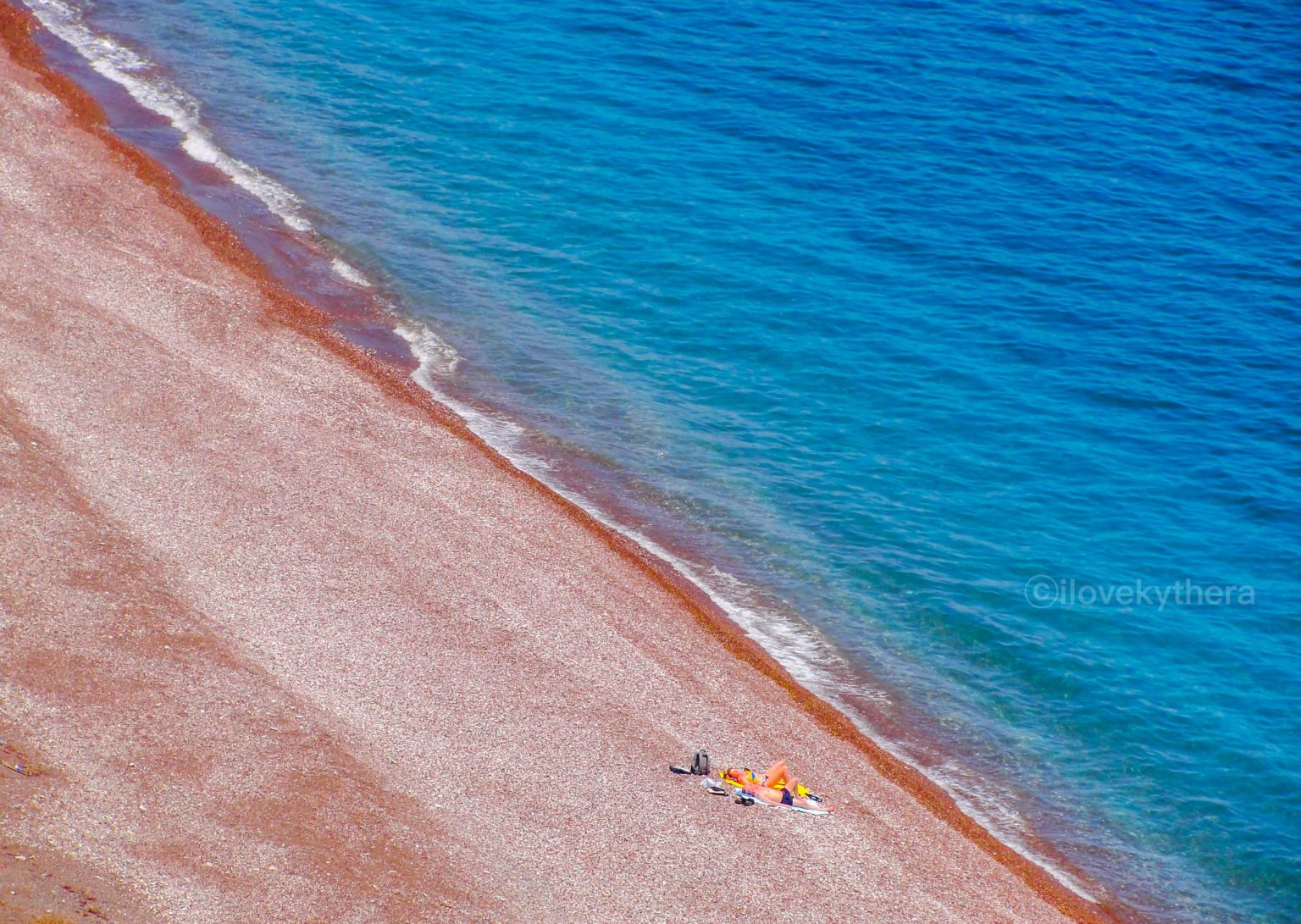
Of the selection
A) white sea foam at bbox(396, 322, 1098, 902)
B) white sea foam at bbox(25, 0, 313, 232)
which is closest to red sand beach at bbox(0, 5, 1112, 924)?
white sea foam at bbox(396, 322, 1098, 902)

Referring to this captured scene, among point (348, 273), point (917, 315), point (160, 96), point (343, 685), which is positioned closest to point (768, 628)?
point (343, 685)

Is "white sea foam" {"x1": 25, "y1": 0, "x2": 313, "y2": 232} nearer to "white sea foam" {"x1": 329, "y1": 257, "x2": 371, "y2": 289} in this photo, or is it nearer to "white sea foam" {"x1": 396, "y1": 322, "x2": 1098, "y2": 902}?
"white sea foam" {"x1": 329, "y1": 257, "x2": 371, "y2": 289}

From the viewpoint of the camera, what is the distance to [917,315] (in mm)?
47281

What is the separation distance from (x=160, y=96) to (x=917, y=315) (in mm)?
34252

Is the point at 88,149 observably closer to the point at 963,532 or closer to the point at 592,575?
the point at 592,575

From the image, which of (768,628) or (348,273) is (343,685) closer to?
(768,628)

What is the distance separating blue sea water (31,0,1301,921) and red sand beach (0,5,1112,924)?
3.98 meters

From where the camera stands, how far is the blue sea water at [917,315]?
1273 inches

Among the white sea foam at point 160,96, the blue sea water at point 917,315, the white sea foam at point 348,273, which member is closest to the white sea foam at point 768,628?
the blue sea water at point 917,315

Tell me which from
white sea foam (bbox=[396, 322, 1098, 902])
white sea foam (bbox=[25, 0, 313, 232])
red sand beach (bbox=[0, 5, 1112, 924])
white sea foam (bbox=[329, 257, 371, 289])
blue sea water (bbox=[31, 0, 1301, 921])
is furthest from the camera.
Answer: white sea foam (bbox=[25, 0, 313, 232])

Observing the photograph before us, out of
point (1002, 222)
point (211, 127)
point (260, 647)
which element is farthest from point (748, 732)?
point (211, 127)

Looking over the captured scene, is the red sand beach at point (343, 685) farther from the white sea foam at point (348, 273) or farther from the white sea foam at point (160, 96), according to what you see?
the white sea foam at point (160, 96)

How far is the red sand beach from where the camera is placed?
69.3 feet

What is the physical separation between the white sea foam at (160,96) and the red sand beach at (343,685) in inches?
461
